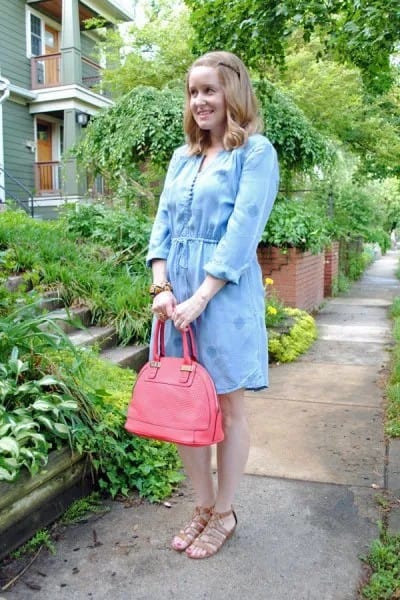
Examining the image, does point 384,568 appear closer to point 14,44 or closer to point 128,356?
point 128,356

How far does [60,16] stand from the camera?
572 inches

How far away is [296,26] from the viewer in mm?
3215

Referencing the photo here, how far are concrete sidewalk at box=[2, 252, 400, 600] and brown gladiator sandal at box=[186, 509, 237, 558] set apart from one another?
0.03 meters

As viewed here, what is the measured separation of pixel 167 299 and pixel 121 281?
8.68 ft

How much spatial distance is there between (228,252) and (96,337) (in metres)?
2.22

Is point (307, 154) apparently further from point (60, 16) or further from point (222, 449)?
point (60, 16)

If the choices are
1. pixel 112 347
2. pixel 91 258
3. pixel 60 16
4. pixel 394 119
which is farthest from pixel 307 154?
pixel 60 16

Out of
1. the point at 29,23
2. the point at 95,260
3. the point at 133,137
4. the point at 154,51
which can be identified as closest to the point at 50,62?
the point at 29,23

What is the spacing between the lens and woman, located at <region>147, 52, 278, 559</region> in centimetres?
188

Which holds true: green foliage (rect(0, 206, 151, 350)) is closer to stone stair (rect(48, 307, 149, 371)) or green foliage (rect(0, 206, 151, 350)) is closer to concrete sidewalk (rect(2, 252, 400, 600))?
stone stair (rect(48, 307, 149, 371))

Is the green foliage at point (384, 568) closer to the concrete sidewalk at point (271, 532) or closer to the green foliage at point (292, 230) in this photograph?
the concrete sidewalk at point (271, 532)

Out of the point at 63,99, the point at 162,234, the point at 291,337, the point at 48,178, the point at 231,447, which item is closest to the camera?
the point at 231,447

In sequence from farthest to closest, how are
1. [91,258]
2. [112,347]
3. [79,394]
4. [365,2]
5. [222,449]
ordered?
[91,258] → [112,347] → [365,2] → [79,394] → [222,449]

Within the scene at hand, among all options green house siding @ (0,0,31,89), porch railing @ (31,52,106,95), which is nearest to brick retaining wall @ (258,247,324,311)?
porch railing @ (31,52,106,95)
